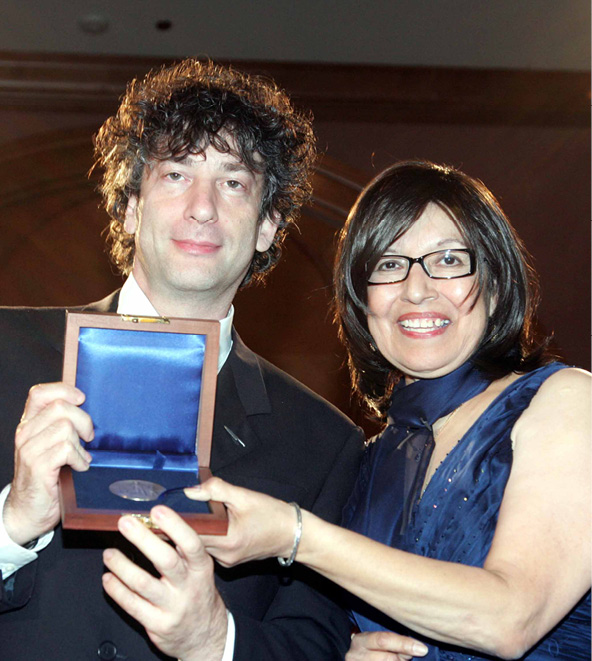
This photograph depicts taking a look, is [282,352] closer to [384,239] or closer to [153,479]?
[384,239]

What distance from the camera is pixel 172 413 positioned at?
1.65 metres

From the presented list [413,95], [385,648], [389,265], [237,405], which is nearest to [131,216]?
[237,405]

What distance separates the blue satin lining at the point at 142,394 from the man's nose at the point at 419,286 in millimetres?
553

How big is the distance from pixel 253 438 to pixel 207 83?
99 cm

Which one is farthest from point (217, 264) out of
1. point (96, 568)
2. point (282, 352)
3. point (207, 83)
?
point (282, 352)

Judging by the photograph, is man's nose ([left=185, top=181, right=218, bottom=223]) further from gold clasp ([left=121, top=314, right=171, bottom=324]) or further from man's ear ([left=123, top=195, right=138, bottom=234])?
gold clasp ([left=121, top=314, right=171, bottom=324])

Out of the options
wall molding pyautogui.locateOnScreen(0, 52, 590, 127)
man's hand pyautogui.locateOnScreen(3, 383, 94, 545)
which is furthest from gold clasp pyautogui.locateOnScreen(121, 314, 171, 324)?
wall molding pyautogui.locateOnScreen(0, 52, 590, 127)

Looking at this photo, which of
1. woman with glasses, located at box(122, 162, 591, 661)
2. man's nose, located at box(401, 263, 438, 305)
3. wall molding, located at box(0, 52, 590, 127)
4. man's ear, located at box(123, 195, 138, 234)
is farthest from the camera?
wall molding, located at box(0, 52, 590, 127)

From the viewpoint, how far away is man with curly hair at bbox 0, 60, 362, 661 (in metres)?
1.48

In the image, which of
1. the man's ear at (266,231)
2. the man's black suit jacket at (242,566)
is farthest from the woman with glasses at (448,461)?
the man's ear at (266,231)

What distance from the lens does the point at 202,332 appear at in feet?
5.25

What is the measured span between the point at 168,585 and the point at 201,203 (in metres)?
0.97

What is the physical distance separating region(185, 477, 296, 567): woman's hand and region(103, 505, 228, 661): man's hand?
0.03 metres

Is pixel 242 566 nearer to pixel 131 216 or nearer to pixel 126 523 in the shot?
pixel 126 523
